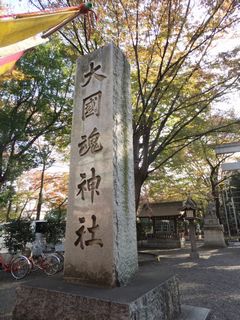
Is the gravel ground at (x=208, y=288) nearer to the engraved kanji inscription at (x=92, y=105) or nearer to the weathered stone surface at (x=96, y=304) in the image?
the weathered stone surface at (x=96, y=304)

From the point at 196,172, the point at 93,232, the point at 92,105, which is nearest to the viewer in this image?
the point at 93,232

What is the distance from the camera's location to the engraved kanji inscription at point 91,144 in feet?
11.8

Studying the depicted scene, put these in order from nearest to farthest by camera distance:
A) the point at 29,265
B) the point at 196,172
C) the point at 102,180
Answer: the point at 102,180 < the point at 29,265 < the point at 196,172

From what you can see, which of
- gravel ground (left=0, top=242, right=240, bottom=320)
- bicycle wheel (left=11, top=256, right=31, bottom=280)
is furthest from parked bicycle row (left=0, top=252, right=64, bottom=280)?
gravel ground (left=0, top=242, right=240, bottom=320)

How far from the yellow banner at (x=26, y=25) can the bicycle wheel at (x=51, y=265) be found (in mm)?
6998

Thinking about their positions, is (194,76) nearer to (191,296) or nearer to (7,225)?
(191,296)

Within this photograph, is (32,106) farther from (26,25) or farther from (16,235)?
(26,25)

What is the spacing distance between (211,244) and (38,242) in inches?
441

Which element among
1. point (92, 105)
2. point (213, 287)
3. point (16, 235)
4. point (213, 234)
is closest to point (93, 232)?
point (92, 105)

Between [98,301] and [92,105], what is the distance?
101 inches

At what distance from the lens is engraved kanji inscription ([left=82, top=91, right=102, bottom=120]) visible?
12.5 ft

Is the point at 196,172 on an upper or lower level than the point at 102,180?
upper

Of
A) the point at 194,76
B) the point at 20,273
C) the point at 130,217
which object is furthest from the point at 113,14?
the point at 20,273

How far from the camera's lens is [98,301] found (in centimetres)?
250
